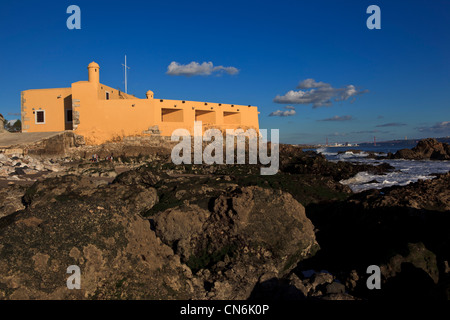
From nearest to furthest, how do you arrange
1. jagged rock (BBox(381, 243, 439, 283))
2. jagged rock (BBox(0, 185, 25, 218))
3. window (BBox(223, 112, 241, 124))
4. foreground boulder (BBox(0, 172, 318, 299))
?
foreground boulder (BBox(0, 172, 318, 299)) < jagged rock (BBox(381, 243, 439, 283)) < jagged rock (BBox(0, 185, 25, 218)) < window (BBox(223, 112, 241, 124))

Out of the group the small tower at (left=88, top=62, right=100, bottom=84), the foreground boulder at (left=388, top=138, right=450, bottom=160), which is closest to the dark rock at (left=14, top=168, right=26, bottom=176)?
the small tower at (left=88, top=62, right=100, bottom=84)

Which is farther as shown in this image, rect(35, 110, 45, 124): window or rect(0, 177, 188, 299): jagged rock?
Result: rect(35, 110, 45, 124): window

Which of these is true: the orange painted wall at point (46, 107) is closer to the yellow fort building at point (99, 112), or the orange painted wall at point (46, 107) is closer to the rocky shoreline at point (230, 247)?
A: the yellow fort building at point (99, 112)

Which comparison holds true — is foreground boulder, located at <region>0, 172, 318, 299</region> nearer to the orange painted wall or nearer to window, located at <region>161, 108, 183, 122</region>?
window, located at <region>161, 108, 183, 122</region>

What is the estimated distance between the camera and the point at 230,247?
15.8 ft

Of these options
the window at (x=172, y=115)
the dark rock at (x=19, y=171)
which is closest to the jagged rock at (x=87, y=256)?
the dark rock at (x=19, y=171)

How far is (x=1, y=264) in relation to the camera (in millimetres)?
3029

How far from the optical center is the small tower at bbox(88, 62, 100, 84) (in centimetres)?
2369

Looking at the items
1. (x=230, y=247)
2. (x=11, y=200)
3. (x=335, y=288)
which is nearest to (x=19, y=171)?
(x=11, y=200)

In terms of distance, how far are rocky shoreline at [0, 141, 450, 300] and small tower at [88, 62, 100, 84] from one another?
18808 millimetres

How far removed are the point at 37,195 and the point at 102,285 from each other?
573 centimetres

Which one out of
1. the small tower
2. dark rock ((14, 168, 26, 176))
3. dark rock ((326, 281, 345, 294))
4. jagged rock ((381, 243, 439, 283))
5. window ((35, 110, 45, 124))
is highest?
the small tower
